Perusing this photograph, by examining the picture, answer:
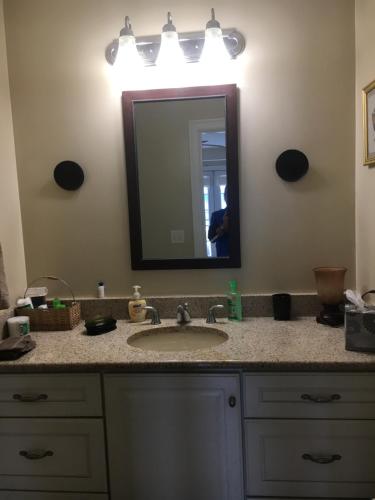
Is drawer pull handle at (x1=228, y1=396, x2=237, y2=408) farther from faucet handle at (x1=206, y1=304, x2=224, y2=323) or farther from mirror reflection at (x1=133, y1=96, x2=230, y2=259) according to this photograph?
mirror reflection at (x1=133, y1=96, x2=230, y2=259)

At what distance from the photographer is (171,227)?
6.23 feet

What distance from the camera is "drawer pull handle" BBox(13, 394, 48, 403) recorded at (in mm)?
1457

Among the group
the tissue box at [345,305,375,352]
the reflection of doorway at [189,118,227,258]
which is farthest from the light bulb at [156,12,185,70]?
the tissue box at [345,305,375,352]

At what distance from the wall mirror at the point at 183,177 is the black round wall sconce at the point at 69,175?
0.23 m

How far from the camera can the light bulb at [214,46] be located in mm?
1688

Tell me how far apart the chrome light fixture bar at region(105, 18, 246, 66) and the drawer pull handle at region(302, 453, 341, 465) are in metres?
1.59

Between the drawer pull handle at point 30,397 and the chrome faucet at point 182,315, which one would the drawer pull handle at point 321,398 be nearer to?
the chrome faucet at point 182,315

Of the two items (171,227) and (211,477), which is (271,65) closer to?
(171,227)

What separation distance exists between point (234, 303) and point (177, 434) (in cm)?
62

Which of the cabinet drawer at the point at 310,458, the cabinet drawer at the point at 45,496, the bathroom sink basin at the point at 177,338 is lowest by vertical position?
the cabinet drawer at the point at 45,496

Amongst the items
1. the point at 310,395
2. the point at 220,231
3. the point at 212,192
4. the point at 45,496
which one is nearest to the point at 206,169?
the point at 212,192

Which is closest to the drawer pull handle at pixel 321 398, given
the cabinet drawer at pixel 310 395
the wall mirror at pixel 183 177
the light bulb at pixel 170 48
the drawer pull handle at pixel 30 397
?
the cabinet drawer at pixel 310 395

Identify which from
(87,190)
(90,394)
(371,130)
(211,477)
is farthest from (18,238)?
(371,130)

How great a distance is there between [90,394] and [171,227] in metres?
0.81
